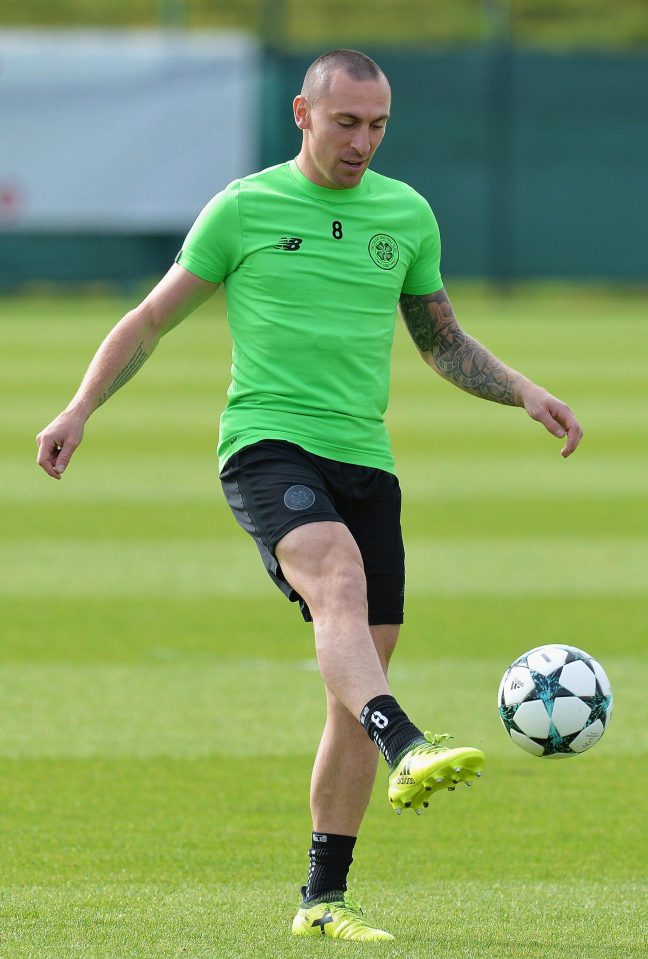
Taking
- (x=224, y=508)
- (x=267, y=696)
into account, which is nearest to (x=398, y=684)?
(x=267, y=696)

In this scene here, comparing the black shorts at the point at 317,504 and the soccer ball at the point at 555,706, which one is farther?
the soccer ball at the point at 555,706

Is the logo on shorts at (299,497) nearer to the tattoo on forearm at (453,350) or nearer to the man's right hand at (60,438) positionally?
the man's right hand at (60,438)

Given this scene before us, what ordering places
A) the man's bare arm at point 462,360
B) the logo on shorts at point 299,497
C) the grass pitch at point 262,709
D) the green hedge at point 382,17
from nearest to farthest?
1. the logo on shorts at point 299,497
2. the grass pitch at point 262,709
3. the man's bare arm at point 462,360
4. the green hedge at point 382,17

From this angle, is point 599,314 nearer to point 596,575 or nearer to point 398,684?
point 596,575

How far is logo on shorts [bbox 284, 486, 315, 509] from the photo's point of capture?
4.59 metres

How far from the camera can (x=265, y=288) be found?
15.9 ft

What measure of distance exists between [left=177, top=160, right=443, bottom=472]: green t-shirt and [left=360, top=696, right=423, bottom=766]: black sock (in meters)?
0.80

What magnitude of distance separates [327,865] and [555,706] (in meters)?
0.77

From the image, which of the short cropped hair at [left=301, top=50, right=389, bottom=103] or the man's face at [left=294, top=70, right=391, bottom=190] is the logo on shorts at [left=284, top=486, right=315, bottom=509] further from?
the short cropped hair at [left=301, top=50, right=389, bottom=103]

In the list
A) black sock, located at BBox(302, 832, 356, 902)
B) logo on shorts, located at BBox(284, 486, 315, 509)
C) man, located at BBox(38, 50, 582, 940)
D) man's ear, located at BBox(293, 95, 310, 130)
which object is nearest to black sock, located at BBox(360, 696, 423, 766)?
man, located at BBox(38, 50, 582, 940)

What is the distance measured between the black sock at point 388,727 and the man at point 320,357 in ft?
1.48

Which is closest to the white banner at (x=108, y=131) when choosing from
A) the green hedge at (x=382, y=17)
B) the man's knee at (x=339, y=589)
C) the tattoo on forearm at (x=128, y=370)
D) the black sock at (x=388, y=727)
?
the green hedge at (x=382, y=17)

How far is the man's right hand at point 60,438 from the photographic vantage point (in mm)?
4695

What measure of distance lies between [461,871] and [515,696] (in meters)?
0.77
